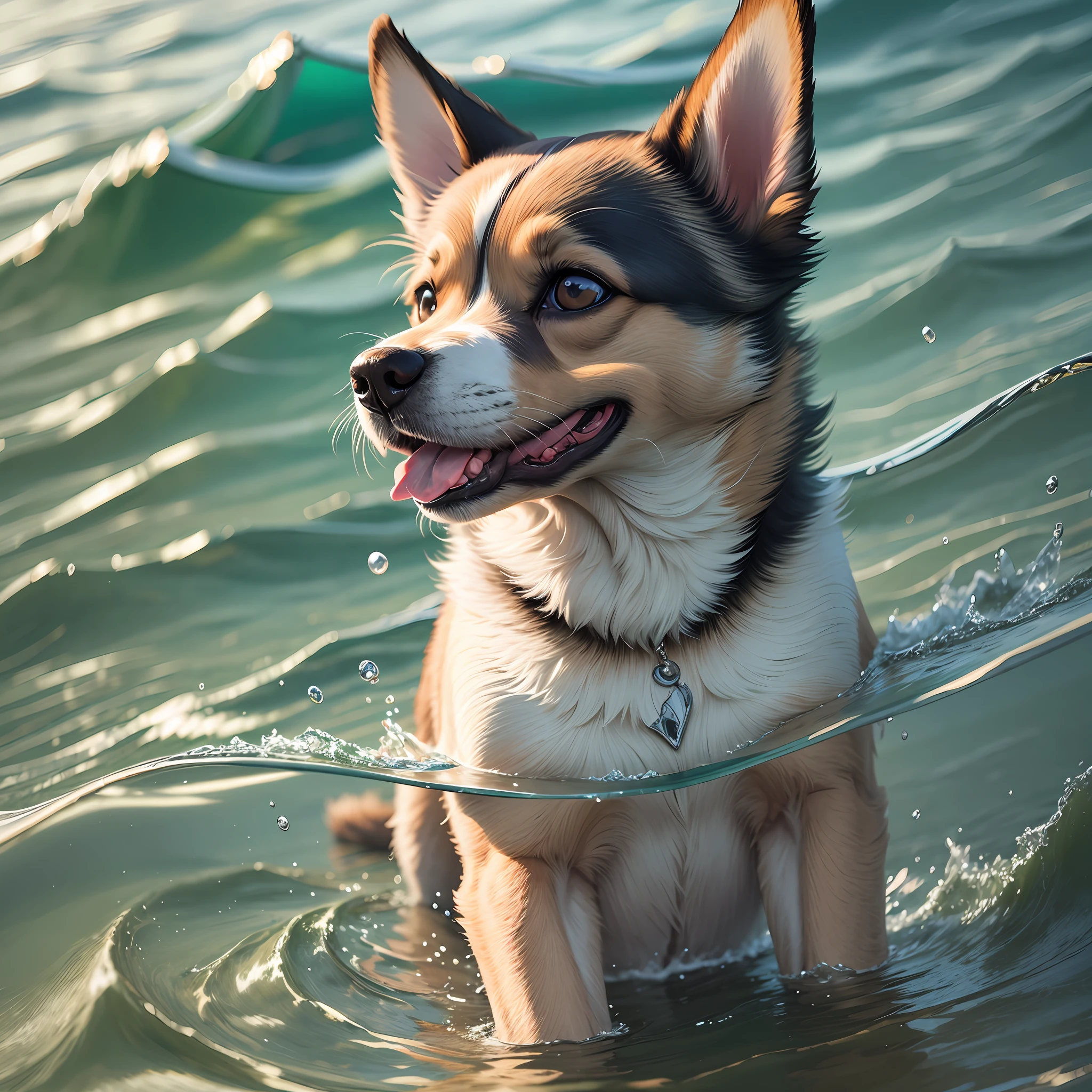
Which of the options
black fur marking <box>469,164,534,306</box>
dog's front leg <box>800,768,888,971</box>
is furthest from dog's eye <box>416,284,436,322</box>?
dog's front leg <box>800,768,888,971</box>

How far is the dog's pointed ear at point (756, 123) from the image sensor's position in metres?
1.62

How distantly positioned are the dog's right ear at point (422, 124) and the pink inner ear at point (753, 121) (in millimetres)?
490

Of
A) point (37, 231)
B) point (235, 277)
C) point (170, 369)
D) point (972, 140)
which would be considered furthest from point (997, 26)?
point (37, 231)

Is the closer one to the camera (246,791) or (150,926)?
(150,926)

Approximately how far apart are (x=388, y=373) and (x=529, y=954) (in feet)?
3.68

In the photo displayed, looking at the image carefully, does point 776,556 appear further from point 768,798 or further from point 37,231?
Answer: point 37,231

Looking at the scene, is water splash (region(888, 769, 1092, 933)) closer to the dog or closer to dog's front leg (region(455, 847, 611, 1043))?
the dog

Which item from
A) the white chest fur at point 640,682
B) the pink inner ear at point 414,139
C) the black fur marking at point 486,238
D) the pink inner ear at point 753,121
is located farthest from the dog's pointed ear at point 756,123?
the white chest fur at point 640,682

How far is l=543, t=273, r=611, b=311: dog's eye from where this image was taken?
165 centimetres

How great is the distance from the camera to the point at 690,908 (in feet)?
6.66

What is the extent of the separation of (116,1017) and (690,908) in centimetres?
125

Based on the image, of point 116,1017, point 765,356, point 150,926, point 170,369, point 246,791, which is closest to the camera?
point 765,356

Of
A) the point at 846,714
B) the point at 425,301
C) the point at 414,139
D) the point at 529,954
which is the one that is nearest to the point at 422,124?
the point at 414,139

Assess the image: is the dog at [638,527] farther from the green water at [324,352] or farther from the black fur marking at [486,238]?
the green water at [324,352]
